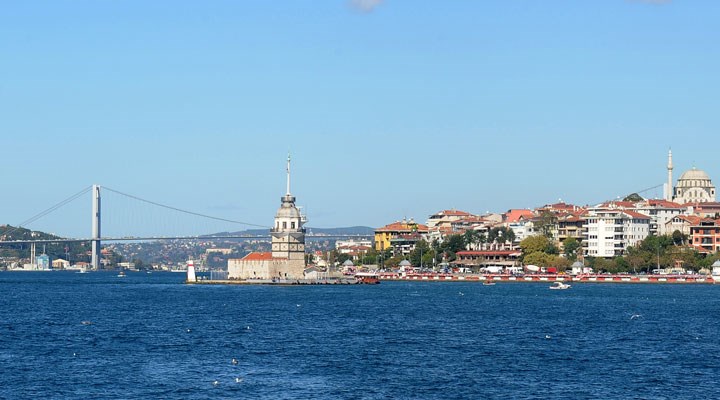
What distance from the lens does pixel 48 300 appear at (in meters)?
87.8

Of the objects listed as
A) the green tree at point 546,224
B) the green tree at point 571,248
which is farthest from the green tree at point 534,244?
the green tree at point 546,224

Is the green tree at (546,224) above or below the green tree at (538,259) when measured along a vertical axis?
above

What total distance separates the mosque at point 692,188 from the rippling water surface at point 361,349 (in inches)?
3580

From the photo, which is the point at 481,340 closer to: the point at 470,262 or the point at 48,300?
the point at 48,300

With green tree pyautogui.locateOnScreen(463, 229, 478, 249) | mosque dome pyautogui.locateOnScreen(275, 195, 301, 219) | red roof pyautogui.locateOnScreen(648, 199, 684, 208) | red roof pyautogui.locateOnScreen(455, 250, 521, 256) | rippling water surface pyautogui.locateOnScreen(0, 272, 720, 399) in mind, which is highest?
red roof pyautogui.locateOnScreen(648, 199, 684, 208)

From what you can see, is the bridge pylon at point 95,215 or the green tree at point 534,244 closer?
the green tree at point 534,244

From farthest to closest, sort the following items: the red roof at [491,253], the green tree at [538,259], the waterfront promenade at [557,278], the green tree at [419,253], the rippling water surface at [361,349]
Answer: the green tree at [419,253] < the red roof at [491,253] < the green tree at [538,259] < the waterfront promenade at [557,278] < the rippling water surface at [361,349]

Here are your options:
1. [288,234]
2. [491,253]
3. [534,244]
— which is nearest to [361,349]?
[288,234]

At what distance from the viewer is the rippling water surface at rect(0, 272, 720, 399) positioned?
36.8 m

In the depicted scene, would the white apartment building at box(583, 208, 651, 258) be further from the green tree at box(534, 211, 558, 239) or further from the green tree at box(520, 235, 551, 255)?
the green tree at box(534, 211, 558, 239)

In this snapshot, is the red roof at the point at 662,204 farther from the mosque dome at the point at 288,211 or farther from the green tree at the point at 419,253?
the mosque dome at the point at 288,211

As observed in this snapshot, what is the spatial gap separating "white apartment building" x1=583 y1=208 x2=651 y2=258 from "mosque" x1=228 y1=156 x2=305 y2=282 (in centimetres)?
3590

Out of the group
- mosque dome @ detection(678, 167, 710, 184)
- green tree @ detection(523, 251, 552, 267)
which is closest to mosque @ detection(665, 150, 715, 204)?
mosque dome @ detection(678, 167, 710, 184)

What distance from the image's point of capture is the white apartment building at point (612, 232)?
132 m
